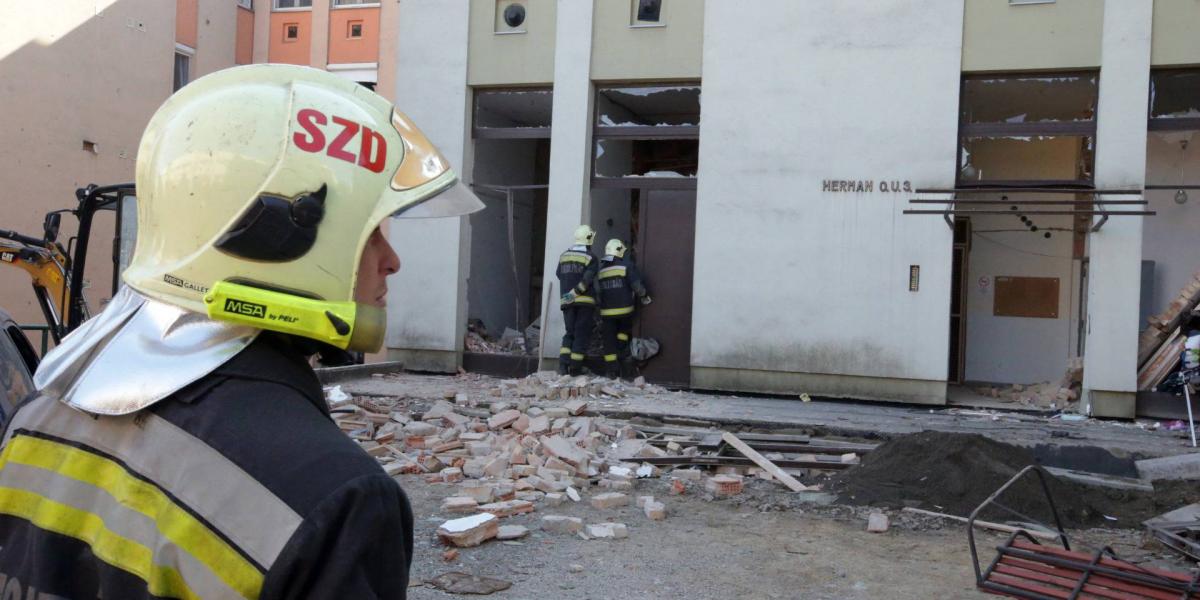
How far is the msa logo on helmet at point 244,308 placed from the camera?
52.4 inches

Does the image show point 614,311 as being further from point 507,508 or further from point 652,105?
point 507,508

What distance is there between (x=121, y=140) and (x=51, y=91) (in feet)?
6.08

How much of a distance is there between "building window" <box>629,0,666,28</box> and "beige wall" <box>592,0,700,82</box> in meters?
0.06

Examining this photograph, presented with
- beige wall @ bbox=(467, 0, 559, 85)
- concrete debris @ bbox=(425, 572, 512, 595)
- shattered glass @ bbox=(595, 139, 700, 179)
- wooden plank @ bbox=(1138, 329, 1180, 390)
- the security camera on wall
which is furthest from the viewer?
shattered glass @ bbox=(595, 139, 700, 179)

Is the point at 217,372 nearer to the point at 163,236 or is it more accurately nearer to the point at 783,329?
the point at 163,236

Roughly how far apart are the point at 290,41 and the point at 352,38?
1.94 metres

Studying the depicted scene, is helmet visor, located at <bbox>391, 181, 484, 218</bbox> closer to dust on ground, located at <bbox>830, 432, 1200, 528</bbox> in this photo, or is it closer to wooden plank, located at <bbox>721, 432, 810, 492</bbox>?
dust on ground, located at <bbox>830, 432, 1200, 528</bbox>

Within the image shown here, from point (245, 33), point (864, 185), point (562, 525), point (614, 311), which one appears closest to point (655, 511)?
point (562, 525)

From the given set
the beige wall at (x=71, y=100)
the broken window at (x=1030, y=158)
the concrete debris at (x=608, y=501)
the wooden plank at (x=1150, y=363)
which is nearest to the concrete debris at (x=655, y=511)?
the concrete debris at (x=608, y=501)

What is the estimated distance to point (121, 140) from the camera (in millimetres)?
19344

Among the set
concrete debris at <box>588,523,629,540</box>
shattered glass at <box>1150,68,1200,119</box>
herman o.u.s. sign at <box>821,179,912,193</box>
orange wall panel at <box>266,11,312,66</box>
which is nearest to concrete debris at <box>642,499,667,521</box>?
concrete debris at <box>588,523,629,540</box>

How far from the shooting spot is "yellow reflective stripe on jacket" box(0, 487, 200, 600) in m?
1.22

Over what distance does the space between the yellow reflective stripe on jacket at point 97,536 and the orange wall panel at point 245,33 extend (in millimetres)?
21640

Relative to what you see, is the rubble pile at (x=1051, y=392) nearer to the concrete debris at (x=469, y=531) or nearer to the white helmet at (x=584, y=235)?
the white helmet at (x=584, y=235)
